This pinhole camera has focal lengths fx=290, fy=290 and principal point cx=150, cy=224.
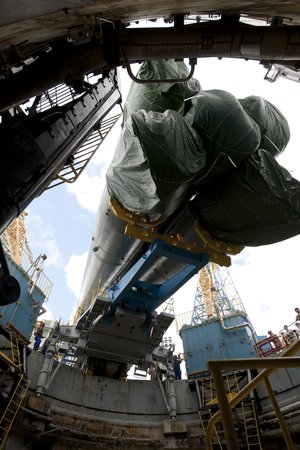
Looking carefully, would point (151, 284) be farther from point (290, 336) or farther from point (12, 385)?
point (290, 336)

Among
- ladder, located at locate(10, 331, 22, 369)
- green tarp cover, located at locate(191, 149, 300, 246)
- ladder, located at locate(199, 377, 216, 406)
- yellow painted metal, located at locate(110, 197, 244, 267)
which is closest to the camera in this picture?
green tarp cover, located at locate(191, 149, 300, 246)

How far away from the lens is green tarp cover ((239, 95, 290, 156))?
6.08m

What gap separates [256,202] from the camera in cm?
555

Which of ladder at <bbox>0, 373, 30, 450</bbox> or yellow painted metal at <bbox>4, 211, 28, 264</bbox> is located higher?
yellow painted metal at <bbox>4, 211, 28, 264</bbox>

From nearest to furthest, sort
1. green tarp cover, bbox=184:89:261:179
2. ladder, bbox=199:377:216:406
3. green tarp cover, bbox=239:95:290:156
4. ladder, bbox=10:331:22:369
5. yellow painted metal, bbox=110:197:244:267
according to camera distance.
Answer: green tarp cover, bbox=184:89:261:179 → green tarp cover, bbox=239:95:290:156 → yellow painted metal, bbox=110:197:244:267 → ladder, bbox=10:331:22:369 → ladder, bbox=199:377:216:406

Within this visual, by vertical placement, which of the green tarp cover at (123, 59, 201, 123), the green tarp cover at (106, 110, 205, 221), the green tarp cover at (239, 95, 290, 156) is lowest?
the green tarp cover at (106, 110, 205, 221)

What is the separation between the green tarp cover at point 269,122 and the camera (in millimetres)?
6082

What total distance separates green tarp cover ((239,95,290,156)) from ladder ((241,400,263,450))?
277 inches

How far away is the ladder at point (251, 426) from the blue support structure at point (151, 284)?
3.92 m

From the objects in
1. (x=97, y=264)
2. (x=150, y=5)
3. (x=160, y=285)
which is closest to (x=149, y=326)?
(x=160, y=285)

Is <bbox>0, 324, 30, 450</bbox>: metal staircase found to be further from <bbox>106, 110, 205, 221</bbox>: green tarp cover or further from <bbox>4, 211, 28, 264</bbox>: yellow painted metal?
<bbox>4, 211, 28, 264</bbox>: yellow painted metal

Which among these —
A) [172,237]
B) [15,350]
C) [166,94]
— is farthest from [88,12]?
[15,350]

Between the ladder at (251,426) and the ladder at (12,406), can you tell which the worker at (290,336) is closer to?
the ladder at (251,426)

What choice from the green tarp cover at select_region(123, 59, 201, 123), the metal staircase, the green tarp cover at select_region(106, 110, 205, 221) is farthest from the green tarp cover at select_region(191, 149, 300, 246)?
the metal staircase
